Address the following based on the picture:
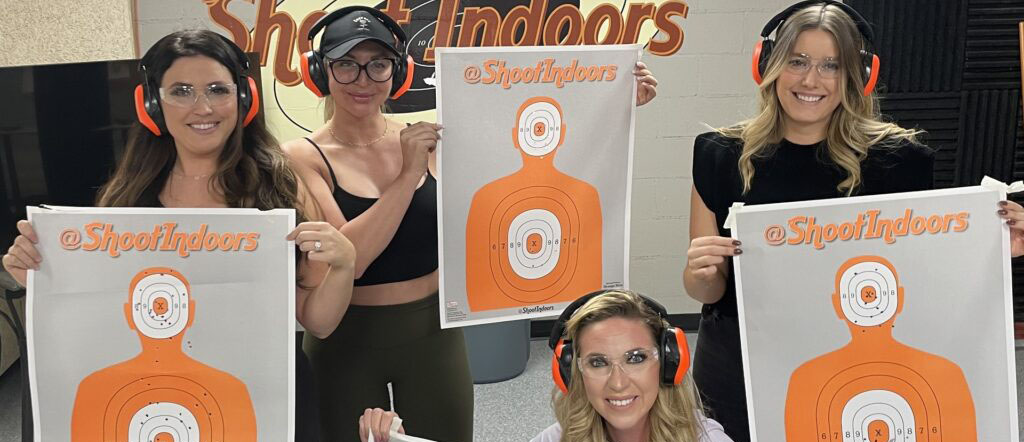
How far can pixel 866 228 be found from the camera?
1.91 m

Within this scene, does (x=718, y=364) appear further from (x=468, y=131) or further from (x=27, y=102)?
(x=27, y=102)

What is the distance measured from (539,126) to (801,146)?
25.6 inches

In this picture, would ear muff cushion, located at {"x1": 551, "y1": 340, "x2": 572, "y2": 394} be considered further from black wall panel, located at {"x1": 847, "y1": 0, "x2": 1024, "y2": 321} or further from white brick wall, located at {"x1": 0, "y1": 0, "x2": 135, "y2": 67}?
black wall panel, located at {"x1": 847, "y1": 0, "x2": 1024, "y2": 321}

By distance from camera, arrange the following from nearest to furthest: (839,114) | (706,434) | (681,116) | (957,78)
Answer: (706,434), (839,114), (957,78), (681,116)

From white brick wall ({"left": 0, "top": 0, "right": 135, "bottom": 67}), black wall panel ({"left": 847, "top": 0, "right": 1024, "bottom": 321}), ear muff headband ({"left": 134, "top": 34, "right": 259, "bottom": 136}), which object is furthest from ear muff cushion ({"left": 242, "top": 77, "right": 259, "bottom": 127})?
black wall panel ({"left": 847, "top": 0, "right": 1024, "bottom": 321})

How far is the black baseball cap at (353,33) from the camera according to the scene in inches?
83.2

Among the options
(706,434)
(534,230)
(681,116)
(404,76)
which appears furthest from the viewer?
(681,116)

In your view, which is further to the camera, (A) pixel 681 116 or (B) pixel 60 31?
(A) pixel 681 116

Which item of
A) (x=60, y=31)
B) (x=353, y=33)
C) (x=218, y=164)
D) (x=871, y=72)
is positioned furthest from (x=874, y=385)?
(x=60, y=31)

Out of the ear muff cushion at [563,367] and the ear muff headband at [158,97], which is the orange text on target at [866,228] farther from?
the ear muff headband at [158,97]

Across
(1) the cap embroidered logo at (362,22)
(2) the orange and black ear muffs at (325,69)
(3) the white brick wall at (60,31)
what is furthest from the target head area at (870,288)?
(3) the white brick wall at (60,31)

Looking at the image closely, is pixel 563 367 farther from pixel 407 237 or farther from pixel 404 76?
pixel 404 76

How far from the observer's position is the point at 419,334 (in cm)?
232

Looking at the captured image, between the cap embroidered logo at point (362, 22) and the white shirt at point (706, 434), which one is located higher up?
the cap embroidered logo at point (362, 22)
